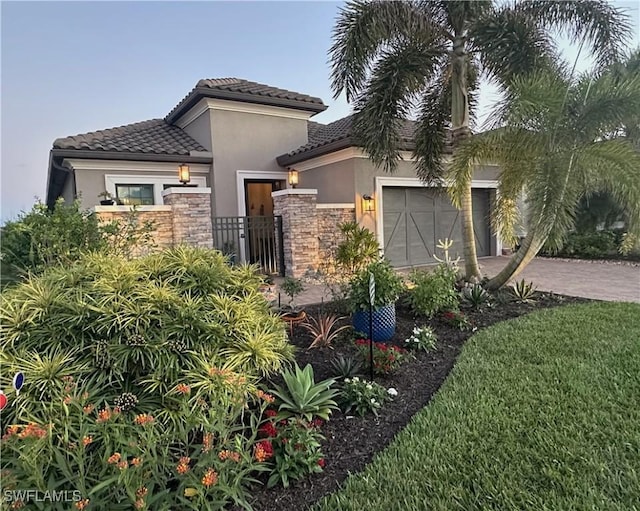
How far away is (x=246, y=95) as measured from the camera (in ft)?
38.4

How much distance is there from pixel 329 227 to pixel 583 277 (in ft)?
23.0

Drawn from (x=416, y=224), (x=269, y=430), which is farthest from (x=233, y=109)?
(x=269, y=430)

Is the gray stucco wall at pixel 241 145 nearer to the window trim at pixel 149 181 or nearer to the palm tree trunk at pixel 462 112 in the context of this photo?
the window trim at pixel 149 181

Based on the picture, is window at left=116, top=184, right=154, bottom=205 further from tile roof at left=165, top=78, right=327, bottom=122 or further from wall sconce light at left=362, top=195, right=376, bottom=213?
wall sconce light at left=362, top=195, right=376, bottom=213

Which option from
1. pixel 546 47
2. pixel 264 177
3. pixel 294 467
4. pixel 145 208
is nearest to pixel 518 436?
pixel 294 467

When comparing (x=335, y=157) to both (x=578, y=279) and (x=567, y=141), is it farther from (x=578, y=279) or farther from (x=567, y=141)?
(x=578, y=279)

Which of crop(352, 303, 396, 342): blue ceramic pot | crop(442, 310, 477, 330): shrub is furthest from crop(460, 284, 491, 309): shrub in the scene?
crop(352, 303, 396, 342): blue ceramic pot

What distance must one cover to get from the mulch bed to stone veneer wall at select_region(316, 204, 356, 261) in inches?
179

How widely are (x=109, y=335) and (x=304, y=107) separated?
462 inches

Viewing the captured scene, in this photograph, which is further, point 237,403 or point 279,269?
point 279,269

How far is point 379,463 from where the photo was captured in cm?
263

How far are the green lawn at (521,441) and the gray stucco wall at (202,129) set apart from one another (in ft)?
33.9

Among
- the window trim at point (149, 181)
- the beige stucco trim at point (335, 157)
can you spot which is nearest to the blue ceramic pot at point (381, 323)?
the beige stucco trim at point (335, 157)

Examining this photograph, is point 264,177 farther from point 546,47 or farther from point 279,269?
point 546,47
